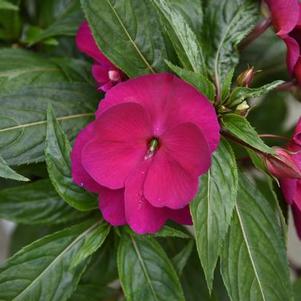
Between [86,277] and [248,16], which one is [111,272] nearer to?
[86,277]

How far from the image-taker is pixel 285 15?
0.78m

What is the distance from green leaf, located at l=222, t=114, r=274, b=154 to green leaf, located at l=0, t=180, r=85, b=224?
0.27 meters

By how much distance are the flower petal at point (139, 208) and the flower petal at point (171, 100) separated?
7 cm

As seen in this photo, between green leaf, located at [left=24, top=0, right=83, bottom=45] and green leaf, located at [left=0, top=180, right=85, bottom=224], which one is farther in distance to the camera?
green leaf, located at [left=24, top=0, right=83, bottom=45]

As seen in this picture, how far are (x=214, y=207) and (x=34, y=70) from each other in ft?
1.27

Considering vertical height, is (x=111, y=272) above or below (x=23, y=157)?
below

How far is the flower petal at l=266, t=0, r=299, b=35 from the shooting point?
0.77 metres

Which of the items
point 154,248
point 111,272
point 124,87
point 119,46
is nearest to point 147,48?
point 119,46

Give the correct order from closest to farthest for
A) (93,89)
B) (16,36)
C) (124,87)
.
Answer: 1. (124,87)
2. (93,89)
3. (16,36)

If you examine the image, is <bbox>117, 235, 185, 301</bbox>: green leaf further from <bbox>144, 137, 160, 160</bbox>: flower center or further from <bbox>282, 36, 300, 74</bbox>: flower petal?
<bbox>282, 36, 300, 74</bbox>: flower petal

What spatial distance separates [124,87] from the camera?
64 cm

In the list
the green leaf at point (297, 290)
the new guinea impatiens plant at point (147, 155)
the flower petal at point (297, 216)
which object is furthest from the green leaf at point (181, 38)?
the green leaf at point (297, 290)

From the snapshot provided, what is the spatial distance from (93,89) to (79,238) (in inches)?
8.6

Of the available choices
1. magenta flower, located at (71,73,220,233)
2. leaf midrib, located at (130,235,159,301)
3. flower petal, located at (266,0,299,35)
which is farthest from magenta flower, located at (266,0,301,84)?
leaf midrib, located at (130,235,159,301)
